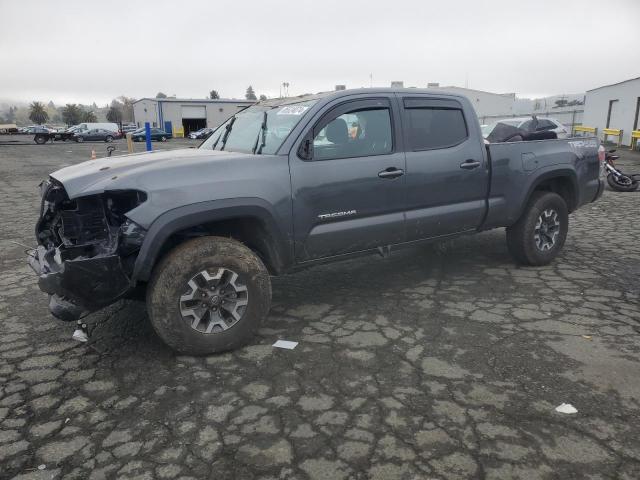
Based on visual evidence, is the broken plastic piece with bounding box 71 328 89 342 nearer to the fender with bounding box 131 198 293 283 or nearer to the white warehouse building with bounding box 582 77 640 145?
the fender with bounding box 131 198 293 283

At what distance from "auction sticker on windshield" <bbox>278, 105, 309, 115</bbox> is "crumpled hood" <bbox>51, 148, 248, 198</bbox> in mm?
710

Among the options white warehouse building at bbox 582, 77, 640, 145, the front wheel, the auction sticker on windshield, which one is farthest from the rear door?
white warehouse building at bbox 582, 77, 640, 145

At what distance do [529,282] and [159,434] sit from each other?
3983mm

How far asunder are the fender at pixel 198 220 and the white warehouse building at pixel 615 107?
27.3 metres

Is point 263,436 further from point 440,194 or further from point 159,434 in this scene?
Result: point 440,194

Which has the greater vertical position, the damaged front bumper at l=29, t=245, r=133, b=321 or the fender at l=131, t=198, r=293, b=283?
the fender at l=131, t=198, r=293, b=283

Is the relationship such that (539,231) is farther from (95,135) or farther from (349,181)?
(95,135)

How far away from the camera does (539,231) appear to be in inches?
221

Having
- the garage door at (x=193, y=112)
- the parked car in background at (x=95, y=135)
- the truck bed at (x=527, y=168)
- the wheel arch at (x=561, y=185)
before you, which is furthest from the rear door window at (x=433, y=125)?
the garage door at (x=193, y=112)

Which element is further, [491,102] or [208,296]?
[491,102]

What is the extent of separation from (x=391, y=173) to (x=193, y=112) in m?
57.4

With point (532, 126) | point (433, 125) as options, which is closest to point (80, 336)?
point (433, 125)

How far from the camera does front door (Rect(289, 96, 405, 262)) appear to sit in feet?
12.9

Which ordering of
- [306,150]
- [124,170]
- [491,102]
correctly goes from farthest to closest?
[491,102] < [306,150] < [124,170]
